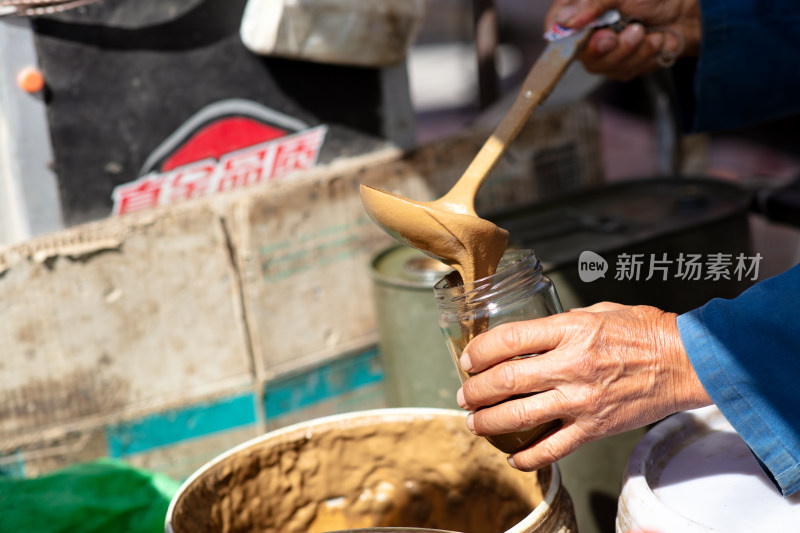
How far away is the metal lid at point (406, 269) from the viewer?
1.86 metres

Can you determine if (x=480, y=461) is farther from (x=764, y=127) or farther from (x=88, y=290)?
(x=764, y=127)

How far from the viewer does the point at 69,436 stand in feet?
6.30

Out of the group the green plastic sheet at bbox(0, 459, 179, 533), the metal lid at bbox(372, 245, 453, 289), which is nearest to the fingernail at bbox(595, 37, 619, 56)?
the metal lid at bbox(372, 245, 453, 289)

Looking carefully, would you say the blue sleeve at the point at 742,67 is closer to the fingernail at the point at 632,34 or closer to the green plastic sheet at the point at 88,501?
the fingernail at the point at 632,34

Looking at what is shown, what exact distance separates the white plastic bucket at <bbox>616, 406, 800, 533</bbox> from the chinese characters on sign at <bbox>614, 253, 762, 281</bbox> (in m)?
0.58

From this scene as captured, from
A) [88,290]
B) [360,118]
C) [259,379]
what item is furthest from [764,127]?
[88,290]

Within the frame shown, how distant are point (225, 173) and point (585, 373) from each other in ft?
4.29

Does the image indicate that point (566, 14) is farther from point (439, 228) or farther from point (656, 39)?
point (439, 228)

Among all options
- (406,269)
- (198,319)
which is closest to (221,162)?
(198,319)

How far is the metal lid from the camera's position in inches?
73.3

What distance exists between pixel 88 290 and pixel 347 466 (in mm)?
865

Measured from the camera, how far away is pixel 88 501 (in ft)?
4.90

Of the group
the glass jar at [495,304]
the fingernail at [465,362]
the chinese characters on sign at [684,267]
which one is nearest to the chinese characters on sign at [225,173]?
the chinese characters on sign at [684,267]
